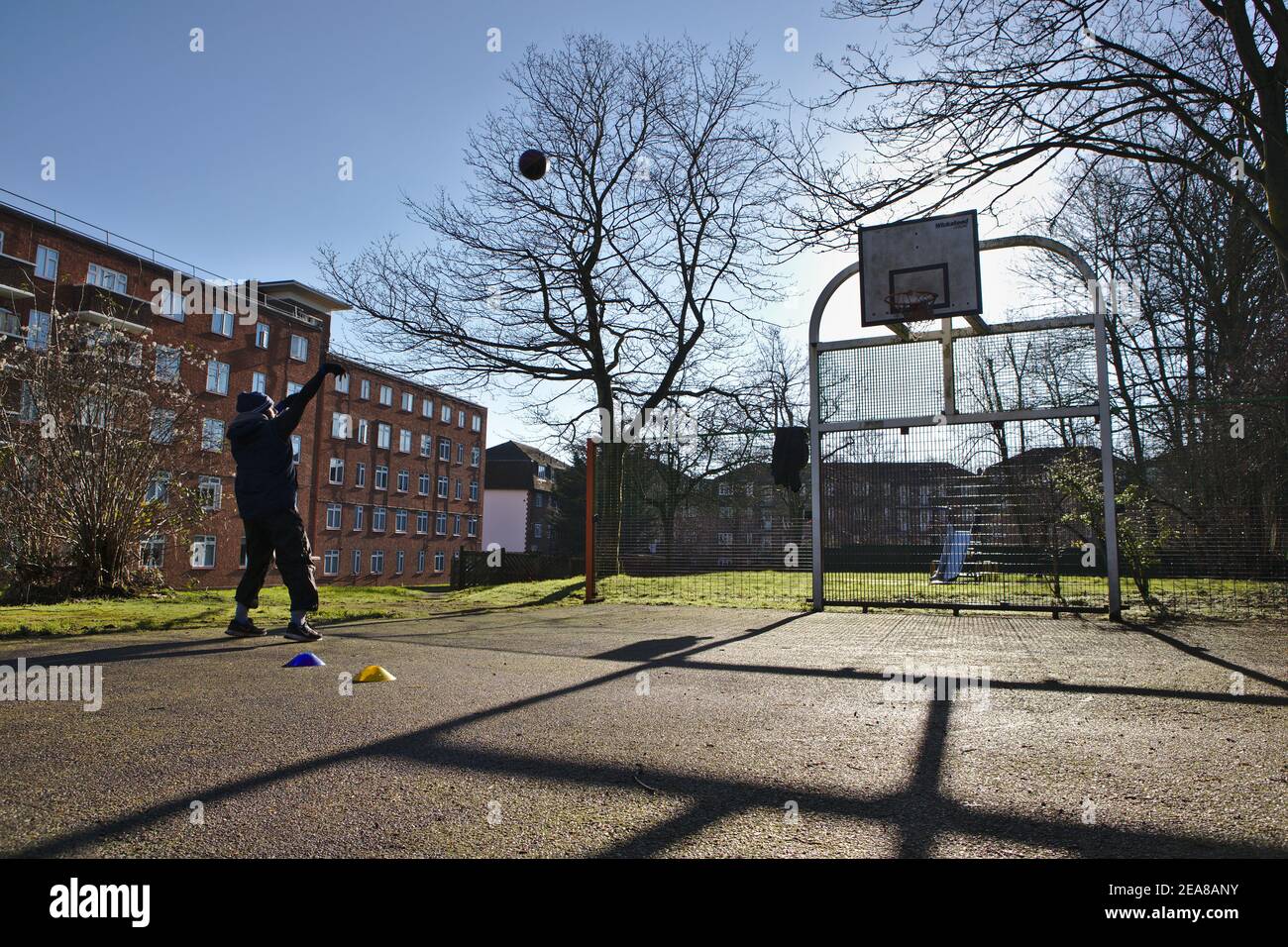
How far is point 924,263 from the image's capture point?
11.1 metres

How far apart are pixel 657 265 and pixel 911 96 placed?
1133cm

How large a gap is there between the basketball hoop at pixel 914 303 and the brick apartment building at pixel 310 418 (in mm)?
23480

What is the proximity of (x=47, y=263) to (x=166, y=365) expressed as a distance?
31.8 meters

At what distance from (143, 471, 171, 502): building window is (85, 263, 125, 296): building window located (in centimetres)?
3335

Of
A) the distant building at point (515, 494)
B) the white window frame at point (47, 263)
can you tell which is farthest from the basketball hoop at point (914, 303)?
the distant building at point (515, 494)

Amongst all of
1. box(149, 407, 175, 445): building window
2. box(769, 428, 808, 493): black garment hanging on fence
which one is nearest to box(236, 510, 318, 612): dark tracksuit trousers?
box(769, 428, 808, 493): black garment hanging on fence

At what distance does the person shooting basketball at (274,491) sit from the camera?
21.9 feet

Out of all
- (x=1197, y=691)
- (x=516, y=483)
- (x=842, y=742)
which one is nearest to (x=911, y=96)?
(x=1197, y=691)

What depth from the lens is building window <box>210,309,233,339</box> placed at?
47.9m

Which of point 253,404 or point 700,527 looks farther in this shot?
point 700,527

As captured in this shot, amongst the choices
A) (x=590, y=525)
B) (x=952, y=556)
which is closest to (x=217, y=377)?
(x=590, y=525)

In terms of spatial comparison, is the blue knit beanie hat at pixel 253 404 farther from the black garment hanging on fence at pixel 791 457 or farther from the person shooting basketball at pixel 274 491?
the black garment hanging on fence at pixel 791 457

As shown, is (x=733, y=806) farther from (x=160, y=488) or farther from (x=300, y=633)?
(x=160, y=488)
